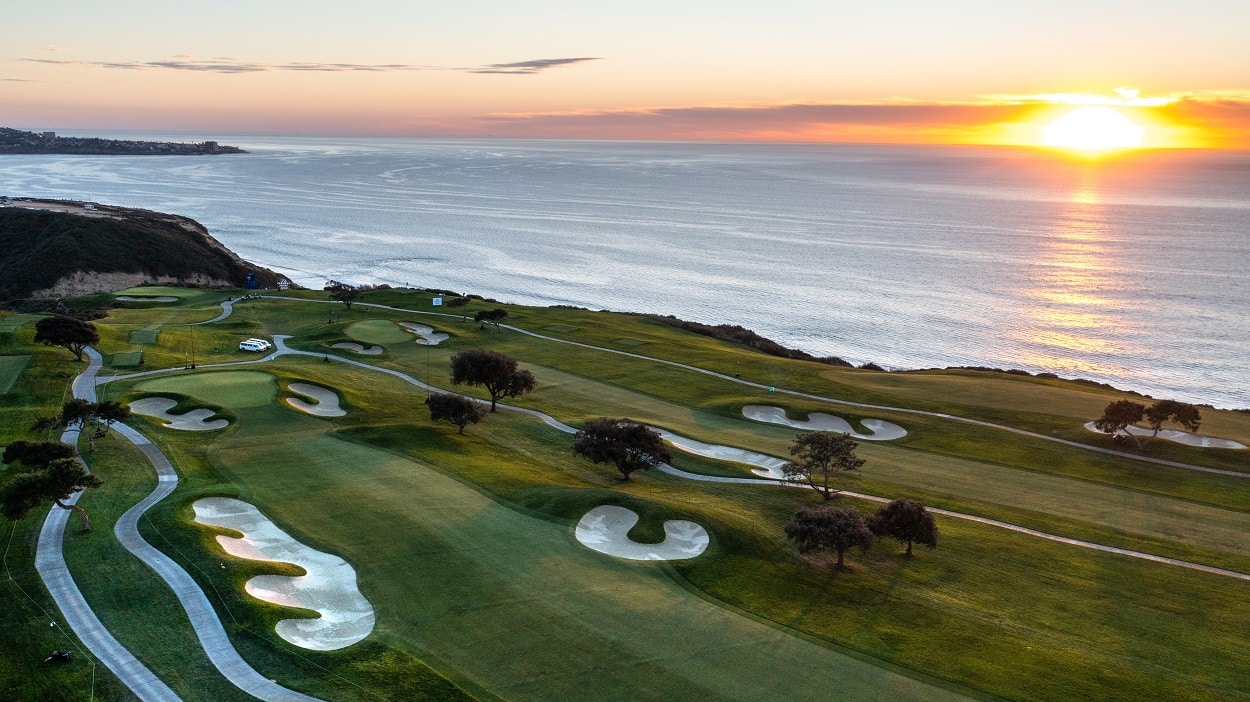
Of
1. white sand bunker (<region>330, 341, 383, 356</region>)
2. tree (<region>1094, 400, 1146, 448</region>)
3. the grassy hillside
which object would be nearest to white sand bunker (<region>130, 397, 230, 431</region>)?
the grassy hillside

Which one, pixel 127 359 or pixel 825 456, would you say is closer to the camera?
pixel 825 456

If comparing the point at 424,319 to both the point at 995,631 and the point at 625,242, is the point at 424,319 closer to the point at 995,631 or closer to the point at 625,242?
the point at 995,631

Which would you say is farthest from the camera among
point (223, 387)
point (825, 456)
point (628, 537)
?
point (223, 387)

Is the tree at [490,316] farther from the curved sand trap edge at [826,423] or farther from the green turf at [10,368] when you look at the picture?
the green turf at [10,368]

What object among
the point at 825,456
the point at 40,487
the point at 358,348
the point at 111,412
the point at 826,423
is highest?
the point at 40,487

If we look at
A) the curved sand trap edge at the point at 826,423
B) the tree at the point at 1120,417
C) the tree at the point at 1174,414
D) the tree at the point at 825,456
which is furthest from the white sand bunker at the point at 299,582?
the tree at the point at 1174,414

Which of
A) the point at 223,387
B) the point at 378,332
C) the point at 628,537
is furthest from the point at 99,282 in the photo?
the point at 628,537

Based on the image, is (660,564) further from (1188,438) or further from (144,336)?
(144,336)
